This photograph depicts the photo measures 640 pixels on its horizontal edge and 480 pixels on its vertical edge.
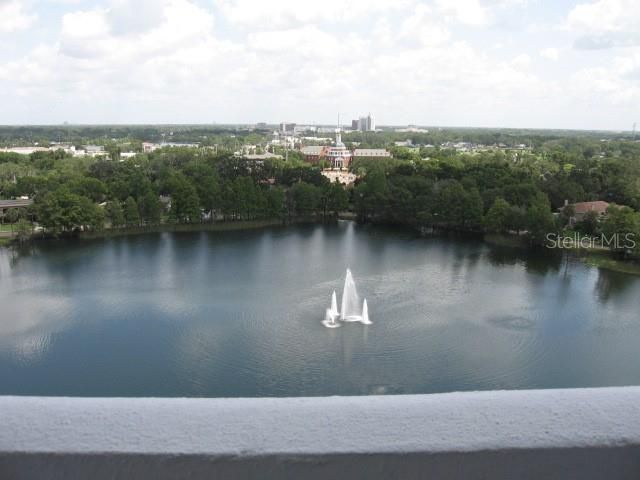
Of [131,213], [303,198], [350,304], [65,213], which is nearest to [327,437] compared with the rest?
[350,304]

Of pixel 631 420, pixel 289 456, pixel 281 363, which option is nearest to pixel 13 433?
pixel 289 456

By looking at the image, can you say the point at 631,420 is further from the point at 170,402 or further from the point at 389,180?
the point at 389,180

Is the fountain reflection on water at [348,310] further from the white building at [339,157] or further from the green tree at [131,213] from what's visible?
the white building at [339,157]

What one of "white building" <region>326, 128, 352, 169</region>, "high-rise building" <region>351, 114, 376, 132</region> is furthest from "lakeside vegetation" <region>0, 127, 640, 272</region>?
"high-rise building" <region>351, 114, 376, 132</region>

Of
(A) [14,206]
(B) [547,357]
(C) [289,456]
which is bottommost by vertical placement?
(B) [547,357]

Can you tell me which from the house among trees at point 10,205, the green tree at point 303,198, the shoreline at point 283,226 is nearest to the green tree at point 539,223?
the shoreline at point 283,226

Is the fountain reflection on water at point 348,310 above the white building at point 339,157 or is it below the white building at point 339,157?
below

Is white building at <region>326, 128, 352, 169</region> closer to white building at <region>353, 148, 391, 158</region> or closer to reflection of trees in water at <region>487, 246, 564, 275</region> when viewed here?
white building at <region>353, 148, 391, 158</region>
